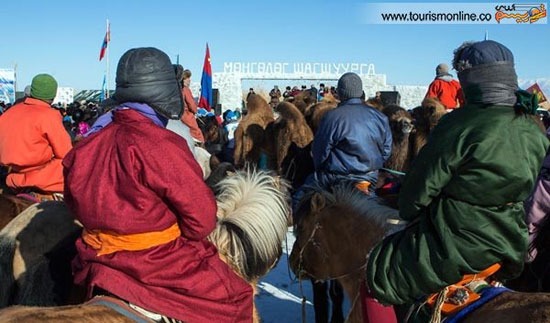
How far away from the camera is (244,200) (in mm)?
3916

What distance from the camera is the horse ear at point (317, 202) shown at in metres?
4.19

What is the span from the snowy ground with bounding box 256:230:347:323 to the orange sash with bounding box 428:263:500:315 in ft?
10.8

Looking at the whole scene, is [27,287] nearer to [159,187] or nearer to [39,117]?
[159,187]

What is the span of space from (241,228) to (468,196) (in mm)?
1753

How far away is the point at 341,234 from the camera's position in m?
4.00

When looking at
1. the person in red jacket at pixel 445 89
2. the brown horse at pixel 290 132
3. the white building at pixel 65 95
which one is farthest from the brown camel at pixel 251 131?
the white building at pixel 65 95

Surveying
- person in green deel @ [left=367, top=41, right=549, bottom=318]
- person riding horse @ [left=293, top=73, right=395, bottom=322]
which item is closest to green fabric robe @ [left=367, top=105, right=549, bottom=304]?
person in green deel @ [left=367, top=41, right=549, bottom=318]

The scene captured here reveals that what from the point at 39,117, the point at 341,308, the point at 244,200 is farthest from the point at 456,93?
the point at 39,117

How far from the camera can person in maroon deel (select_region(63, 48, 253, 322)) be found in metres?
2.49

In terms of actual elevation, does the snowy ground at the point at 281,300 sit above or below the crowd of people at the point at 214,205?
below

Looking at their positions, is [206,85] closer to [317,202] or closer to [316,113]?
[316,113]

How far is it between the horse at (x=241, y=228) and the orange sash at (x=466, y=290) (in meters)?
1.28

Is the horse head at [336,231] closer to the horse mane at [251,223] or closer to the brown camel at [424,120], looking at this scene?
the horse mane at [251,223]

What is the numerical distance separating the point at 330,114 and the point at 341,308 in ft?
6.47
